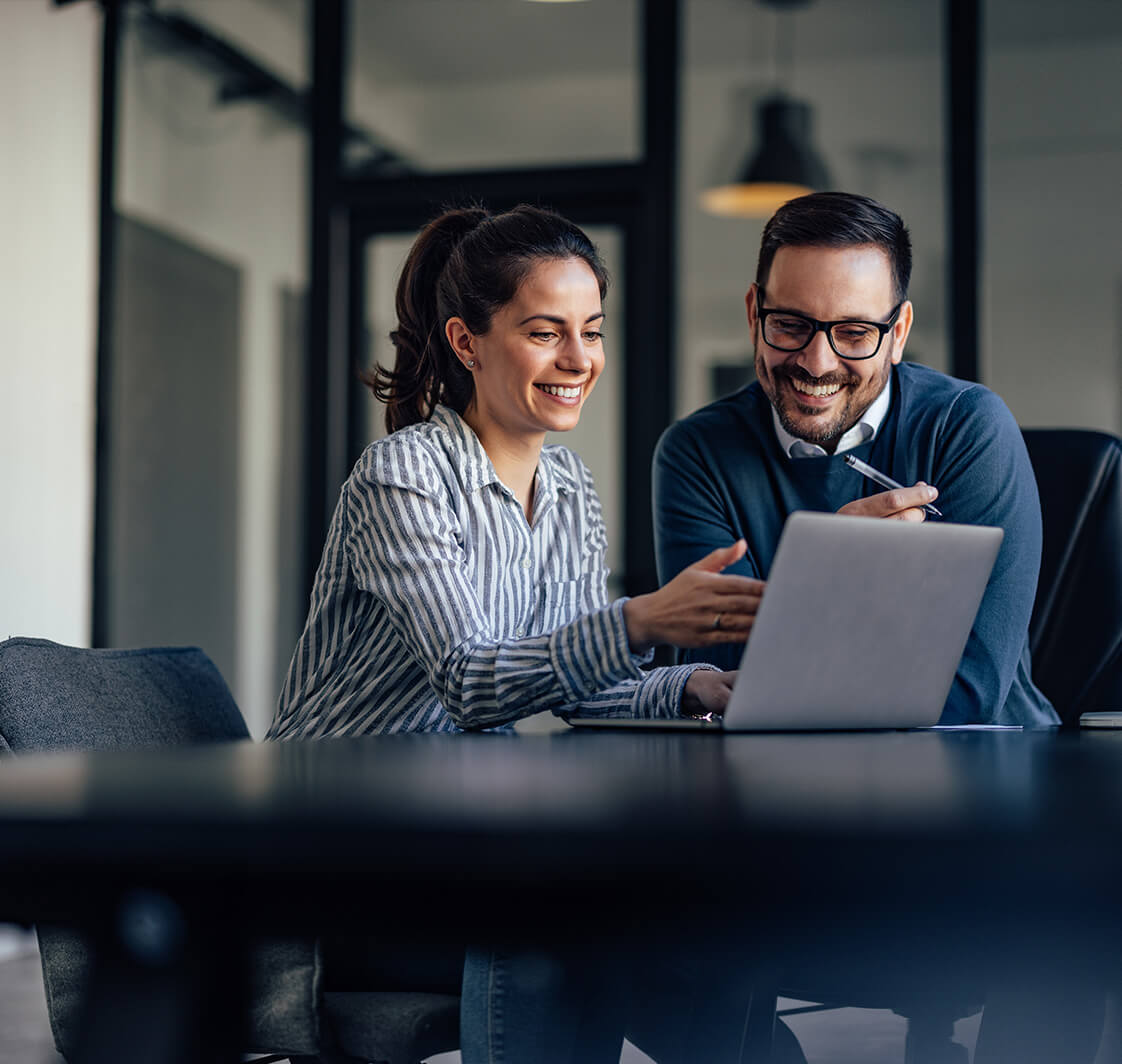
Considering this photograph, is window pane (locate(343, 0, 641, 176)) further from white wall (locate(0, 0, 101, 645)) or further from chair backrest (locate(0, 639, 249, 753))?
chair backrest (locate(0, 639, 249, 753))

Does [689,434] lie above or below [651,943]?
above

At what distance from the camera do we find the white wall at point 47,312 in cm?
391

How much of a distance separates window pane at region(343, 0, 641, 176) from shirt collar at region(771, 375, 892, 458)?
2415mm

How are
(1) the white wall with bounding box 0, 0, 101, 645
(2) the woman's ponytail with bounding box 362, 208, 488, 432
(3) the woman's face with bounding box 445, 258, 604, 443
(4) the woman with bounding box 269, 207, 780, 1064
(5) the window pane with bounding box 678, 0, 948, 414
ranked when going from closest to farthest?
1. (4) the woman with bounding box 269, 207, 780, 1064
2. (3) the woman's face with bounding box 445, 258, 604, 443
3. (2) the woman's ponytail with bounding box 362, 208, 488, 432
4. (5) the window pane with bounding box 678, 0, 948, 414
5. (1) the white wall with bounding box 0, 0, 101, 645

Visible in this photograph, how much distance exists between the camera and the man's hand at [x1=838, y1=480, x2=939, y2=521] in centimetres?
136

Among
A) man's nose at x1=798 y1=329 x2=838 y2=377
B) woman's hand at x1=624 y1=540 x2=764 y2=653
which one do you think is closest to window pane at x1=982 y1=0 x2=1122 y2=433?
man's nose at x1=798 y1=329 x2=838 y2=377

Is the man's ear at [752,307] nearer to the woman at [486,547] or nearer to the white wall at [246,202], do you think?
the woman at [486,547]

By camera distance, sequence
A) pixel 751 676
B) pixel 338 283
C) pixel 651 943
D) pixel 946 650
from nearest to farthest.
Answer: pixel 651 943 < pixel 751 676 < pixel 946 650 < pixel 338 283

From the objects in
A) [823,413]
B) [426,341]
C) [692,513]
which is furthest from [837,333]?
[426,341]

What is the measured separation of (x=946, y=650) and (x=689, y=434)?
0.67 meters

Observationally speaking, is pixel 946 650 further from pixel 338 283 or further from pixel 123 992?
pixel 338 283

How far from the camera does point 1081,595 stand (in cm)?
183

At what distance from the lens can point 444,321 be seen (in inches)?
67.2

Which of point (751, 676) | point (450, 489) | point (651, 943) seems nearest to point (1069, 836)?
point (651, 943)
